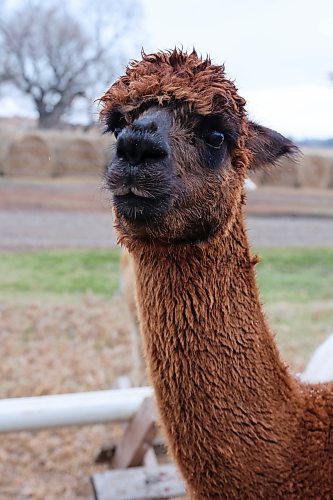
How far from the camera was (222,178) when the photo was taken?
2373 mm

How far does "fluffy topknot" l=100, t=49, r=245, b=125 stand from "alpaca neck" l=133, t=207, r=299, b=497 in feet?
1.62

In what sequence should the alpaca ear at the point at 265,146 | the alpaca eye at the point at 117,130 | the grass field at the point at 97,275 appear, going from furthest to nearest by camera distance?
the grass field at the point at 97,275
the alpaca ear at the point at 265,146
the alpaca eye at the point at 117,130

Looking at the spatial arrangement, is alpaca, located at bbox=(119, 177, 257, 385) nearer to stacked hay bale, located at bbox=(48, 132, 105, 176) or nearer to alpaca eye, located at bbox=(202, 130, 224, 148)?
alpaca eye, located at bbox=(202, 130, 224, 148)

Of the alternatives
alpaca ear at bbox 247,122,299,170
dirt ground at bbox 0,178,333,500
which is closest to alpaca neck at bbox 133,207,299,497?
alpaca ear at bbox 247,122,299,170

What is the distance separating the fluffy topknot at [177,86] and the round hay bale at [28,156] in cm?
2070

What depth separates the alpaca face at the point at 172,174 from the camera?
215 cm

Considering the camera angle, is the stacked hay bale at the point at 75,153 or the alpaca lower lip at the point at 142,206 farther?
the stacked hay bale at the point at 75,153

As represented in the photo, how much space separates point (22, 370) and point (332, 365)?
3853 mm

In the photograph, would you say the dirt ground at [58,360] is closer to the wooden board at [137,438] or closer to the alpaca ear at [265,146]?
the wooden board at [137,438]

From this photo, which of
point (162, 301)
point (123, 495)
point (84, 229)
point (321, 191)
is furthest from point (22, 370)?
point (321, 191)

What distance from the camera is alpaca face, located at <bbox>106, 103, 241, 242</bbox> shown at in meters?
2.15

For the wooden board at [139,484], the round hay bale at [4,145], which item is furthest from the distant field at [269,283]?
the round hay bale at [4,145]

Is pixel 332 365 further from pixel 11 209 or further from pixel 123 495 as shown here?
pixel 11 209

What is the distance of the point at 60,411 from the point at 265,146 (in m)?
2.08
